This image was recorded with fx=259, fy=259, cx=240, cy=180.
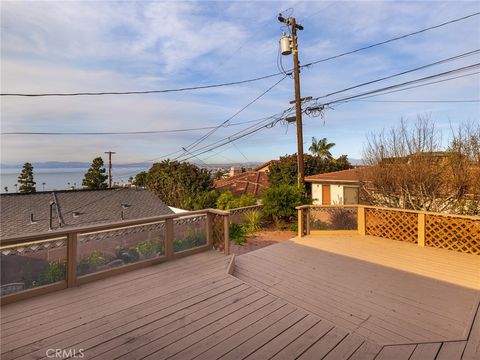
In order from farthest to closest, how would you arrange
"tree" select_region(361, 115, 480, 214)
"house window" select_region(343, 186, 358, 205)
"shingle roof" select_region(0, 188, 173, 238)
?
"house window" select_region(343, 186, 358, 205) → "shingle roof" select_region(0, 188, 173, 238) → "tree" select_region(361, 115, 480, 214)

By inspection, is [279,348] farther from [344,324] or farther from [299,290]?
[299,290]

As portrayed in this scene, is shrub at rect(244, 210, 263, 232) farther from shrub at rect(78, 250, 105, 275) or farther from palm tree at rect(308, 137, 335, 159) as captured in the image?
palm tree at rect(308, 137, 335, 159)

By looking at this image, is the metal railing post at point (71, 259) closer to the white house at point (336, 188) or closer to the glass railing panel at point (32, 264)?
the glass railing panel at point (32, 264)

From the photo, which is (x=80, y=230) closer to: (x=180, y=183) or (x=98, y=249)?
(x=98, y=249)

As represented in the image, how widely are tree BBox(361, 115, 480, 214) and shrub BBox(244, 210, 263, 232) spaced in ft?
13.6

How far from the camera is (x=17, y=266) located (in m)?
3.26

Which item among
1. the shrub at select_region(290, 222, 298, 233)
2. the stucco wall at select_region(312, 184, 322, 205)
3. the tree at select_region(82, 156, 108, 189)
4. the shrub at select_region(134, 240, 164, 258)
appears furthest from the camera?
the tree at select_region(82, 156, 108, 189)

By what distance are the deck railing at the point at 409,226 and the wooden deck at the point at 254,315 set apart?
1.29 meters

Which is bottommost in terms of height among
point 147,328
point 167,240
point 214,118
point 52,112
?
point 147,328

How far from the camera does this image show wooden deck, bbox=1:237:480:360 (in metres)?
2.45

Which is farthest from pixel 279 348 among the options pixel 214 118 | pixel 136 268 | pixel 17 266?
pixel 214 118

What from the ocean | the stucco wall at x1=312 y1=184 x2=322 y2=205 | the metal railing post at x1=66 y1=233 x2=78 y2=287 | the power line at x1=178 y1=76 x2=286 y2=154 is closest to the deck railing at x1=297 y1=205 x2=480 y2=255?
the metal railing post at x1=66 y1=233 x2=78 y2=287

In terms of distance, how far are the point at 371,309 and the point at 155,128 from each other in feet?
62.6

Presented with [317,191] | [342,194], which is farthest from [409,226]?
[317,191]
